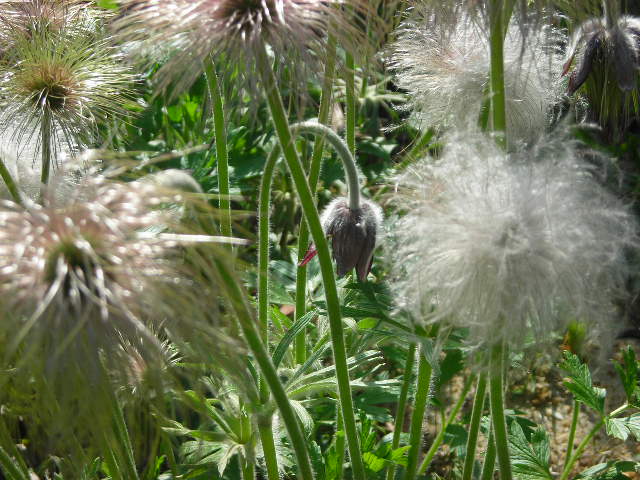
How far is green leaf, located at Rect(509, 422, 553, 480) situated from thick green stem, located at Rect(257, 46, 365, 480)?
53 centimetres

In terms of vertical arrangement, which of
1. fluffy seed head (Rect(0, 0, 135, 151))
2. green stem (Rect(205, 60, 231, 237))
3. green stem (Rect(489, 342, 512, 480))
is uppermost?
fluffy seed head (Rect(0, 0, 135, 151))

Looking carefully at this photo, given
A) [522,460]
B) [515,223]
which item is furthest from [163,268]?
[522,460]

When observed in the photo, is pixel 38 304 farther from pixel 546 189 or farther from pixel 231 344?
pixel 546 189

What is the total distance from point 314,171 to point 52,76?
53cm

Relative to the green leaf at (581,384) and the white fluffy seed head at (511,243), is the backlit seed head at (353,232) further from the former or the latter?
the green leaf at (581,384)

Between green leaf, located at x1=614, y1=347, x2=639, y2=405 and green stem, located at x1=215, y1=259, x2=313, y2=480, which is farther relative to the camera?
green leaf, located at x1=614, y1=347, x2=639, y2=405

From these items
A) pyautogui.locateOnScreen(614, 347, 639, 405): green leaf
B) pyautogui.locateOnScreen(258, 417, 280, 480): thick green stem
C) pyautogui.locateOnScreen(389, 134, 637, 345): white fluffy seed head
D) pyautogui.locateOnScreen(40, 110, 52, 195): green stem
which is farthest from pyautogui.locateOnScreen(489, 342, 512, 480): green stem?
pyautogui.locateOnScreen(40, 110, 52, 195): green stem

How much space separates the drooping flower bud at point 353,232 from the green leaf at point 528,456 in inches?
24.0

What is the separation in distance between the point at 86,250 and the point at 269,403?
60 centimetres

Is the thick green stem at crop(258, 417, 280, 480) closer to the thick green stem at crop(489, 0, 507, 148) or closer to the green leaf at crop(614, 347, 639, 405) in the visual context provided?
the thick green stem at crop(489, 0, 507, 148)

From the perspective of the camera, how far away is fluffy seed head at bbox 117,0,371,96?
3.13 ft

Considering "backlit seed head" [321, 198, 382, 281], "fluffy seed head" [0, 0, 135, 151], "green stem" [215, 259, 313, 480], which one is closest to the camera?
"green stem" [215, 259, 313, 480]

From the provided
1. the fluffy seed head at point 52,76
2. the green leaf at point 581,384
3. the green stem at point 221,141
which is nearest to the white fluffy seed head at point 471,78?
the green stem at point 221,141

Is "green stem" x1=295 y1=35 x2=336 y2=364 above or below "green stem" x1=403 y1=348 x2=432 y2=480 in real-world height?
above
